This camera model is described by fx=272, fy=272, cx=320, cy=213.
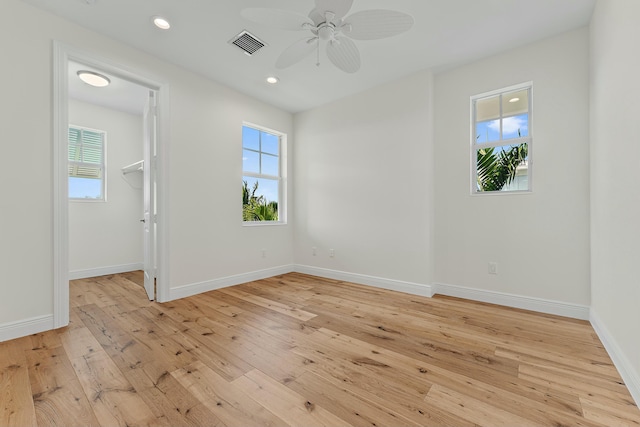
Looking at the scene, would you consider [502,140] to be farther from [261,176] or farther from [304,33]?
[261,176]

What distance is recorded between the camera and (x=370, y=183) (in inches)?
152

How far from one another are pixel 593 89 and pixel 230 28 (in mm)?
3327

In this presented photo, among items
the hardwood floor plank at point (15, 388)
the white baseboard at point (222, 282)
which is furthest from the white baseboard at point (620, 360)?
the white baseboard at point (222, 282)

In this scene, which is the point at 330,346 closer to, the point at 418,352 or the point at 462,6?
the point at 418,352

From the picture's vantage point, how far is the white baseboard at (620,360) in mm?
1462

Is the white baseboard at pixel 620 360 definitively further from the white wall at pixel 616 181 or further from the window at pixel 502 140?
the window at pixel 502 140

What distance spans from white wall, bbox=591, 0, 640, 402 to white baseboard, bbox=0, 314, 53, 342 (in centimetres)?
410

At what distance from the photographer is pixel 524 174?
2908mm

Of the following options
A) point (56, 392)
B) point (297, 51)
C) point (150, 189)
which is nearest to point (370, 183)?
point (297, 51)

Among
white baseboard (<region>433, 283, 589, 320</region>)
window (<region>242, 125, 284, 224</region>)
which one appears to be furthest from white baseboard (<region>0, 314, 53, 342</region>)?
white baseboard (<region>433, 283, 589, 320</region>)

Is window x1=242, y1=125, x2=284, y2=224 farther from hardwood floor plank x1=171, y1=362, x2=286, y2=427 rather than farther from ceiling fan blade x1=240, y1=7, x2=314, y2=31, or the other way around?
hardwood floor plank x1=171, y1=362, x2=286, y2=427

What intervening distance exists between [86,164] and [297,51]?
13.7 feet

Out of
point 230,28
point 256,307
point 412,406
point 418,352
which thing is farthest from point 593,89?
point 256,307

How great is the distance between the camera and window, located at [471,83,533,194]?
2.91m
